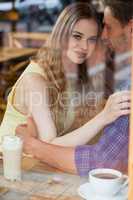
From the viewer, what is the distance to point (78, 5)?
5.41 ft

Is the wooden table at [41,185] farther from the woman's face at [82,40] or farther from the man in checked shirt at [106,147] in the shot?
the woman's face at [82,40]

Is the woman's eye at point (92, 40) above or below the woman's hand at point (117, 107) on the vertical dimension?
above

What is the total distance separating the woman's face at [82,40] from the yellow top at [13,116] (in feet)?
0.44

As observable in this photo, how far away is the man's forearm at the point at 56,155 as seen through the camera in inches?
55.2

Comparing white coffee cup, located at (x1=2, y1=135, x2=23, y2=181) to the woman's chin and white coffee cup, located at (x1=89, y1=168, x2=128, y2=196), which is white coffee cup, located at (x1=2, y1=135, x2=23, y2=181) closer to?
white coffee cup, located at (x1=89, y1=168, x2=128, y2=196)

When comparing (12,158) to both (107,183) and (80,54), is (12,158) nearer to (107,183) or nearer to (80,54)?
(107,183)

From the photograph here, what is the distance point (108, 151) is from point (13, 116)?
39cm

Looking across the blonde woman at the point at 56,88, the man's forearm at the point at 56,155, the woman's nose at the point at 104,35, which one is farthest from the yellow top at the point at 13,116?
the woman's nose at the point at 104,35

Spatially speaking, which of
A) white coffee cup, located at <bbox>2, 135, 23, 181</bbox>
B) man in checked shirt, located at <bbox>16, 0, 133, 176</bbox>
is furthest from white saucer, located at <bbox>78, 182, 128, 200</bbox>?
white coffee cup, located at <bbox>2, 135, 23, 181</bbox>

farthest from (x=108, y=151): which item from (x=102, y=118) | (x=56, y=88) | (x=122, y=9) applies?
(x=122, y=9)

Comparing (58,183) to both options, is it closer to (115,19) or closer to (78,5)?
(115,19)

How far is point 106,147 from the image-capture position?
1.39 m

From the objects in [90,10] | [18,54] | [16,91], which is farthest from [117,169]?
[18,54]

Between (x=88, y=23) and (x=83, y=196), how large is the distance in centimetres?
64
